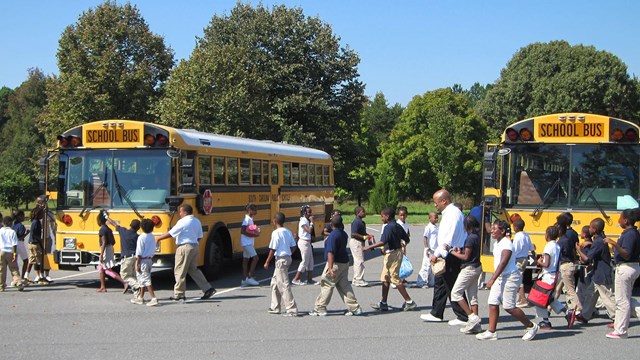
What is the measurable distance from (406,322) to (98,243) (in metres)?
6.20

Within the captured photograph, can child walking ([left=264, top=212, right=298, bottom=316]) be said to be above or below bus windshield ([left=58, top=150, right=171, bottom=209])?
below

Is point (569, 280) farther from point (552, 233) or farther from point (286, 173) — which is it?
point (286, 173)

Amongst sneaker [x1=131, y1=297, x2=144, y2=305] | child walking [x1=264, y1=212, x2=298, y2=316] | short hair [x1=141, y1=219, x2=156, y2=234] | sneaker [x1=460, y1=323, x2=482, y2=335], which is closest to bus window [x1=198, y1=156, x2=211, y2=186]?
short hair [x1=141, y1=219, x2=156, y2=234]

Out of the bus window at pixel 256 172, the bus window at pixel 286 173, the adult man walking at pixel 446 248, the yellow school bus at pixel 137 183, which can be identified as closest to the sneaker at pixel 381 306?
the adult man walking at pixel 446 248

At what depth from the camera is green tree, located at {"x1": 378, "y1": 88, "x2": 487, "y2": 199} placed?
196ft

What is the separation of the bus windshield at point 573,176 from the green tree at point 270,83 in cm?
2683

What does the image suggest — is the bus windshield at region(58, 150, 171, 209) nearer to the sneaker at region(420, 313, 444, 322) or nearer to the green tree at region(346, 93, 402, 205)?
the sneaker at region(420, 313, 444, 322)

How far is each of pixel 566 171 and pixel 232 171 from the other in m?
6.86

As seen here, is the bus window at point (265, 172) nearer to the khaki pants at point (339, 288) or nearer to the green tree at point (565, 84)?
the khaki pants at point (339, 288)

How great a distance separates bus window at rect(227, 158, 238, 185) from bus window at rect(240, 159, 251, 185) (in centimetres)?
31

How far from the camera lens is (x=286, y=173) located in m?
19.2

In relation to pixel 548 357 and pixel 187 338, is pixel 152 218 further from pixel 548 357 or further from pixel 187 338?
pixel 548 357

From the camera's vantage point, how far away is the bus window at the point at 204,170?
47.9 ft

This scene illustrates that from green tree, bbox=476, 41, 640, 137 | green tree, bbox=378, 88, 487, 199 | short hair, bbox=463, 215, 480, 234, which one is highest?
green tree, bbox=476, 41, 640, 137
